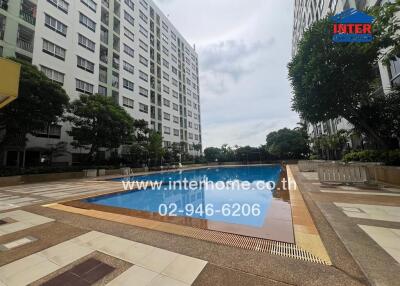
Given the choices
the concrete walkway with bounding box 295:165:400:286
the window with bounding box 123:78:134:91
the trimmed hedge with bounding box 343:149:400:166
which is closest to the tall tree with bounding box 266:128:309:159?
the trimmed hedge with bounding box 343:149:400:166

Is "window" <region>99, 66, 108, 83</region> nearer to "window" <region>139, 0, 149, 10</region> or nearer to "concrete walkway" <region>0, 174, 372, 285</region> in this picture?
"window" <region>139, 0, 149, 10</region>

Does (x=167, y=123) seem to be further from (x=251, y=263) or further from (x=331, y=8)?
(x=251, y=263)

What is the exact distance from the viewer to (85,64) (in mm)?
22312

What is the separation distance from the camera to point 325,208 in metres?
5.33

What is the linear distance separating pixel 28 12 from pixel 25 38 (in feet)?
7.82

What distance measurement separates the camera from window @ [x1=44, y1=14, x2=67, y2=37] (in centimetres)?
1888

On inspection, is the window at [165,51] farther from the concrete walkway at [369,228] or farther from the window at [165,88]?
the concrete walkway at [369,228]

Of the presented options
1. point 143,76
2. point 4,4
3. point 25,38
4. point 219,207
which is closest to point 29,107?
point 25,38

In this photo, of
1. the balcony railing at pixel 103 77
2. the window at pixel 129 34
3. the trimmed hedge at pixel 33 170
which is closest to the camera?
the trimmed hedge at pixel 33 170

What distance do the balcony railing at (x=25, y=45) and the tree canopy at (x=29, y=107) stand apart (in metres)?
3.96

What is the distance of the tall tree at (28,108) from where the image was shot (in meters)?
13.6

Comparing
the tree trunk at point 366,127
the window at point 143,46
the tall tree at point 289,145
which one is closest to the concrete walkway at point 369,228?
the tree trunk at point 366,127

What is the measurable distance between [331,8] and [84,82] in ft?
94.4

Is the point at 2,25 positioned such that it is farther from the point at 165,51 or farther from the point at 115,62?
the point at 165,51
